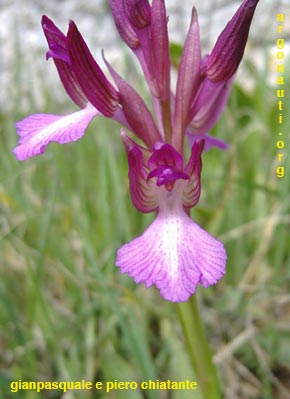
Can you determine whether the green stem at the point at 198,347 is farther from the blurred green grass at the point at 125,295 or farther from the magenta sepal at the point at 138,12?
the magenta sepal at the point at 138,12

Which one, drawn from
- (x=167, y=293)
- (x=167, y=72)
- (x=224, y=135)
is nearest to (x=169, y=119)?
(x=167, y=72)

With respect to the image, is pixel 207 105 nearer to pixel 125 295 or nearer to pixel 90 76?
pixel 90 76

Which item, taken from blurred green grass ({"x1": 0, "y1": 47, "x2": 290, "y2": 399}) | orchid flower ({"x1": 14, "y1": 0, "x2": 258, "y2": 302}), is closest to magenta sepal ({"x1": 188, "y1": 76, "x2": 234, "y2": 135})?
orchid flower ({"x1": 14, "y1": 0, "x2": 258, "y2": 302})

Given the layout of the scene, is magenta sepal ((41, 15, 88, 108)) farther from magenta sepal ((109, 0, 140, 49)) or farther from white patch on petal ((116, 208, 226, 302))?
white patch on petal ((116, 208, 226, 302))

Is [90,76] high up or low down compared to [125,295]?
up

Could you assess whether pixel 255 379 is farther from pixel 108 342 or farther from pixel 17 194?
pixel 17 194

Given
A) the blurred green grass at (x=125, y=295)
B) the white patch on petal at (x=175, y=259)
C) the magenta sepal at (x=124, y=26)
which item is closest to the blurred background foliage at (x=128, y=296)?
the blurred green grass at (x=125, y=295)

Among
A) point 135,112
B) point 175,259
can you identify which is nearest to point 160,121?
point 135,112
